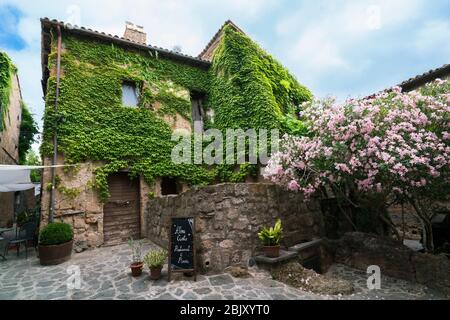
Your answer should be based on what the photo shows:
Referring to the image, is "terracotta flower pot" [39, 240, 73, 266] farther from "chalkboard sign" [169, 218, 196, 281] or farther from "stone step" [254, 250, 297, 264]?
"stone step" [254, 250, 297, 264]

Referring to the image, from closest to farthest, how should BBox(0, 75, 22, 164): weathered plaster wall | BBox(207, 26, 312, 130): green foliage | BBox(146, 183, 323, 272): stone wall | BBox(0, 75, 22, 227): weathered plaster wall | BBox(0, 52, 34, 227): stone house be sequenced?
BBox(146, 183, 323, 272): stone wall → BBox(207, 26, 312, 130): green foliage → BBox(0, 52, 34, 227): stone house → BBox(0, 75, 22, 164): weathered plaster wall → BBox(0, 75, 22, 227): weathered plaster wall

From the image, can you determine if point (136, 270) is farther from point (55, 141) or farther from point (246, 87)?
point (246, 87)

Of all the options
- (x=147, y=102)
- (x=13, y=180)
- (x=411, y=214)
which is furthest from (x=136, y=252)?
(x=411, y=214)

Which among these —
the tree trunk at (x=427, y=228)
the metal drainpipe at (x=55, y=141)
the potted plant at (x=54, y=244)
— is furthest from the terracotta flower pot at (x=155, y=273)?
the tree trunk at (x=427, y=228)

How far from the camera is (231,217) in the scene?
5199 mm

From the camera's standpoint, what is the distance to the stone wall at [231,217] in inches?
197

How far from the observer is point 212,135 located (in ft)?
33.7

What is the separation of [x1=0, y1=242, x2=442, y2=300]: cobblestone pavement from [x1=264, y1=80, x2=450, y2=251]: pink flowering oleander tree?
184 cm

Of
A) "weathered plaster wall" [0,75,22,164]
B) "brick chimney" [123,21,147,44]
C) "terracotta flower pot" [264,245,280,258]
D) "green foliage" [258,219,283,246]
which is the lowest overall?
"terracotta flower pot" [264,245,280,258]

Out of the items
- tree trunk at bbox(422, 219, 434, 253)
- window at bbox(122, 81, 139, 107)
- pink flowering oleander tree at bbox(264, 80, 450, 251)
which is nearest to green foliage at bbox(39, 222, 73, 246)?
window at bbox(122, 81, 139, 107)

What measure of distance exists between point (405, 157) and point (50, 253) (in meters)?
7.99

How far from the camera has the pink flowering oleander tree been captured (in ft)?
14.8
